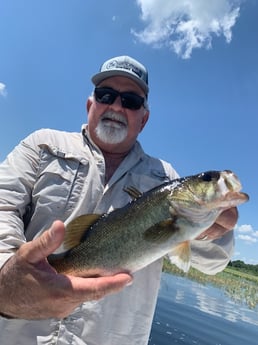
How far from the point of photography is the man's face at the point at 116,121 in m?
4.34

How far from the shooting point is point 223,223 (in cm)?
325

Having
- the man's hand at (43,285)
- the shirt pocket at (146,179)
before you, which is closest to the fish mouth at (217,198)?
the man's hand at (43,285)

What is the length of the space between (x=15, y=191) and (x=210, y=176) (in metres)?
1.73

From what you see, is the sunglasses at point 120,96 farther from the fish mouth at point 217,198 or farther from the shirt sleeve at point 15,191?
the fish mouth at point 217,198

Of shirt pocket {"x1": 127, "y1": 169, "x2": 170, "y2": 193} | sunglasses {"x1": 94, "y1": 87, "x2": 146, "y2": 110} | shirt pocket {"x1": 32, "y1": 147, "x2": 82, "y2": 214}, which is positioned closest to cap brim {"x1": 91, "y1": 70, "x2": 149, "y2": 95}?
sunglasses {"x1": 94, "y1": 87, "x2": 146, "y2": 110}

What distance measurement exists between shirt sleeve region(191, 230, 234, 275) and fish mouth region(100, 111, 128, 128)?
1.49 metres

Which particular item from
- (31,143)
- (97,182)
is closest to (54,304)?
(97,182)

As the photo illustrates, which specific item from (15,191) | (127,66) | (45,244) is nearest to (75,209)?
(15,191)

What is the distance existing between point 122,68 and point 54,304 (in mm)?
2864

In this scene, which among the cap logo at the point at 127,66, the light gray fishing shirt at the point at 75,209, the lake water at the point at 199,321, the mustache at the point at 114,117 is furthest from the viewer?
the lake water at the point at 199,321

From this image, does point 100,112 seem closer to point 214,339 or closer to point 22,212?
point 22,212

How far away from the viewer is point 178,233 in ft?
9.72

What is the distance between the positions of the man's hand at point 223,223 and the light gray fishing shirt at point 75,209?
515 millimetres

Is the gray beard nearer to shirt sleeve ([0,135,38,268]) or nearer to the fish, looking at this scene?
shirt sleeve ([0,135,38,268])
